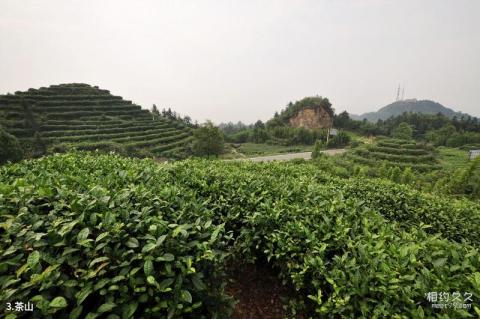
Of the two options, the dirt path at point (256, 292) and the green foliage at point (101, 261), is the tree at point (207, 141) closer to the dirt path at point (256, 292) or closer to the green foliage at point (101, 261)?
the dirt path at point (256, 292)

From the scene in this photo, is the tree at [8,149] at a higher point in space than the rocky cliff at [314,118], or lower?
lower

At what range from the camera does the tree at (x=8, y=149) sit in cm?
2397

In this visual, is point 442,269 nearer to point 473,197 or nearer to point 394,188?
point 394,188

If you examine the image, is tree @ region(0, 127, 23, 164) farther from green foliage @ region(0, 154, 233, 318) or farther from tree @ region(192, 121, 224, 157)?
green foliage @ region(0, 154, 233, 318)

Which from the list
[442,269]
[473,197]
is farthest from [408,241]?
[473,197]

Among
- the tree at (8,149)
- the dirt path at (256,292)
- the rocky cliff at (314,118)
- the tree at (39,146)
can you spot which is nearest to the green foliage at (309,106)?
the rocky cliff at (314,118)

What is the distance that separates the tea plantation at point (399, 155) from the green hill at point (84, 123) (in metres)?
31.9

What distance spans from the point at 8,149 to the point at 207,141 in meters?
23.2

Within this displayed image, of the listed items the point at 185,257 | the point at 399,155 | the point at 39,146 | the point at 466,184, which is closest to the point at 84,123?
the point at 39,146

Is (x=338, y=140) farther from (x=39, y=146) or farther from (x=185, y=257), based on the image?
(x=185, y=257)

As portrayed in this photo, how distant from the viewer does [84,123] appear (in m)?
42.6

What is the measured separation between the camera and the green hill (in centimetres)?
3481

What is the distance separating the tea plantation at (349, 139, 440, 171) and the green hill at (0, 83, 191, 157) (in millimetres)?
31908

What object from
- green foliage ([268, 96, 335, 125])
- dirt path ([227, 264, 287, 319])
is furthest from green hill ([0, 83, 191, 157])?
green foliage ([268, 96, 335, 125])
